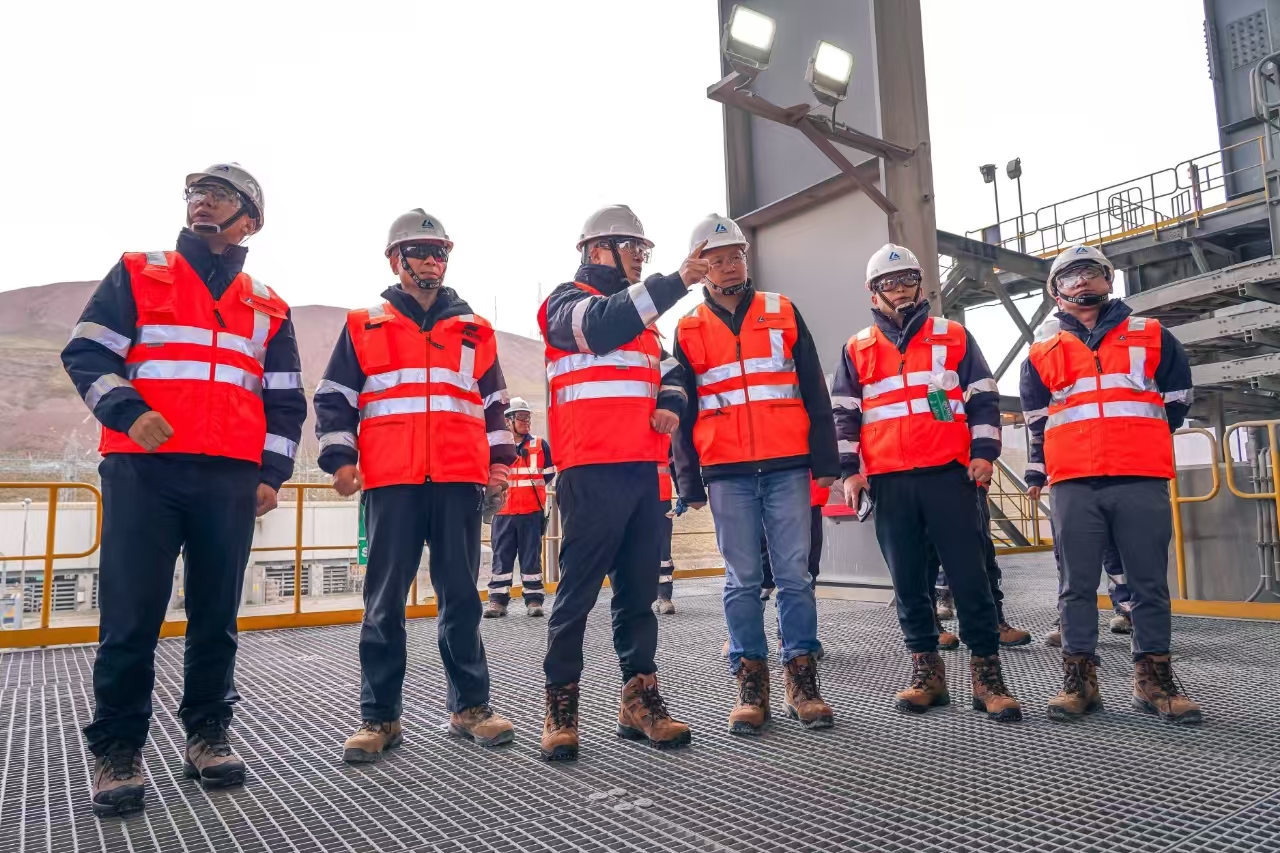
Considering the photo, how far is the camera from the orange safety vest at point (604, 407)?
9.61 ft

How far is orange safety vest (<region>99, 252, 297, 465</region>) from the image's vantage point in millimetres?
2580

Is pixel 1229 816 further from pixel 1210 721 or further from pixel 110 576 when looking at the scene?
pixel 110 576

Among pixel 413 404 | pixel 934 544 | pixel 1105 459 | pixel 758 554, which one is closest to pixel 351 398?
pixel 413 404

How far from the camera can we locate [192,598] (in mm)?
2707

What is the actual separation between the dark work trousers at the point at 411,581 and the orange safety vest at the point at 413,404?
0.09 metres

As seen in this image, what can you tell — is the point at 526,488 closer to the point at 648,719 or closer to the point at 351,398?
the point at 351,398

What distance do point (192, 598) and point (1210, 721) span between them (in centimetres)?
362

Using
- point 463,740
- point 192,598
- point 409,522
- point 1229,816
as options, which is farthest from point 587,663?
point 1229,816

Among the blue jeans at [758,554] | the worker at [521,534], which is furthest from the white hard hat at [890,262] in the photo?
the worker at [521,534]

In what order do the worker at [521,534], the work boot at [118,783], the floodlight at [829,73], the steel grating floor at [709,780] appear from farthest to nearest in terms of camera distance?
1. the worker at [521,534]
2. the floodlight at [829,73]
3. the work boot at [118,783]
4. the steel grating floor at [709,780]

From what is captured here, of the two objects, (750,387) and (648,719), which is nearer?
(648,719)

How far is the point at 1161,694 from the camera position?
3.09m

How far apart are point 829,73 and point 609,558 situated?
16.3 feet

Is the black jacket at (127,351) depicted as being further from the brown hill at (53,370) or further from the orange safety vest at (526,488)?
the brown hill at (53,370)
